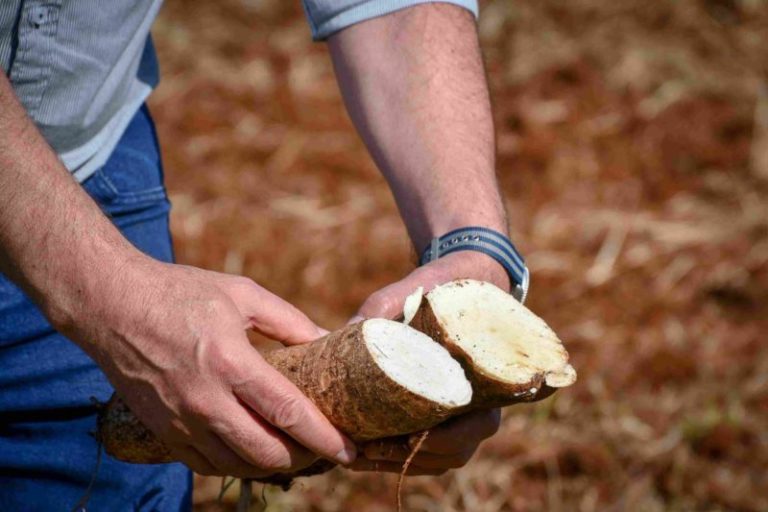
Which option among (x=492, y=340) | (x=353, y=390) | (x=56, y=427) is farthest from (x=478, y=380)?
(x=56, y=427)

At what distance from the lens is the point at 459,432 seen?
4.85 ft

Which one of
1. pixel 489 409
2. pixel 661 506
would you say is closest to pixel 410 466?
pixel 489 409

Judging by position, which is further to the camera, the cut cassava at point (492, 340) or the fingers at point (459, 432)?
the fingers at point (459, 432)

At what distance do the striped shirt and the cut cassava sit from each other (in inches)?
24.0

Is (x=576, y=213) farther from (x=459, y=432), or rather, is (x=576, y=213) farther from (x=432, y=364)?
(x=432, y=364)

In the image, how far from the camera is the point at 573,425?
9.25ft

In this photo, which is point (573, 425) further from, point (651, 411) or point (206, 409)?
point (206, 409)

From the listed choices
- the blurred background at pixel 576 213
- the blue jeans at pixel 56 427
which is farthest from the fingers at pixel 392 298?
the blurred background at pixel 576 213

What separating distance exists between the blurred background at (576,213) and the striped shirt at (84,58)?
113 cm

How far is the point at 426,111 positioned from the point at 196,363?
A: 0.69 m

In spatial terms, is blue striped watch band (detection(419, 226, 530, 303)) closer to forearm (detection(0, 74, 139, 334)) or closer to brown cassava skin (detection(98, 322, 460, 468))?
brown cassava skin (detection(98, 322, 460, 468))

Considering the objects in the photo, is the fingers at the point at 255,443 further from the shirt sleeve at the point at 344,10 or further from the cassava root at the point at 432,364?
the shirt sleeve at the point at 344,10

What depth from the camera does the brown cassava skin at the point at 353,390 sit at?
1342 millimetres

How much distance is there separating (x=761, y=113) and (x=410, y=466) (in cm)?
293
